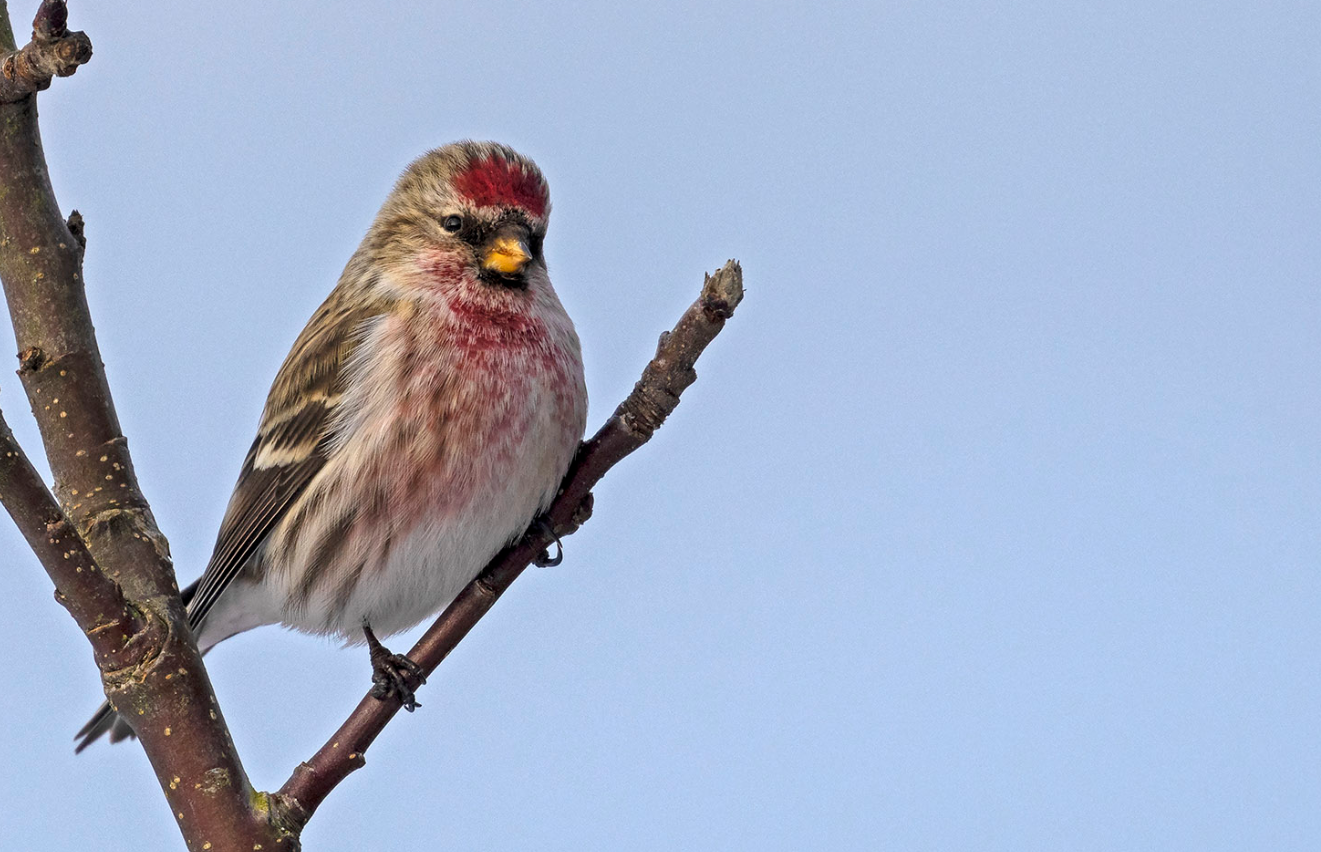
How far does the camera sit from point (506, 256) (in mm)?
2750

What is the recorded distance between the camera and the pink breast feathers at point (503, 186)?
2793mm

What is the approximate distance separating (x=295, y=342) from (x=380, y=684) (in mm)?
1005

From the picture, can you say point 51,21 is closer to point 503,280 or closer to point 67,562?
point 67,562

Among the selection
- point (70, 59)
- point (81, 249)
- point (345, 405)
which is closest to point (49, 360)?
point (81, 249)

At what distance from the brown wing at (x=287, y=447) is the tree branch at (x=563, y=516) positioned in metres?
0.51

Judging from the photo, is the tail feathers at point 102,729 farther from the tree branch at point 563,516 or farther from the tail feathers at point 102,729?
the tree branch at point 563,516

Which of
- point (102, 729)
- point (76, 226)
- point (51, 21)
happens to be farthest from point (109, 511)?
point (102, 729)

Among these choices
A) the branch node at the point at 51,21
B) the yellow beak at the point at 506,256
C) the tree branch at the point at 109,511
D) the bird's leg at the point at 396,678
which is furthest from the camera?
the yellow beak at the point at 506,256

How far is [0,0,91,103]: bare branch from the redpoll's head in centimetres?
111

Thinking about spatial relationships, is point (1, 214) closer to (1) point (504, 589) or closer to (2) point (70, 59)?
(2) point (70, 59)

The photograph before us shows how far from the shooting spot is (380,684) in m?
2.47

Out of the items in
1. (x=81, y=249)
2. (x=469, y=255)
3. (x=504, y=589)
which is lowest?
(x=81, y=249)

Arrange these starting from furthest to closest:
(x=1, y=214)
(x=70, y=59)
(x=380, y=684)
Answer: (x=380, y=684) → (x=1, y=214) → (x=70, y=59)

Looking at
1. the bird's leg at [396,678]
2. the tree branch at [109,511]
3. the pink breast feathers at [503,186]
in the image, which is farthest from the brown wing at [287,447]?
the tree branch at [109,511]
